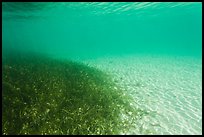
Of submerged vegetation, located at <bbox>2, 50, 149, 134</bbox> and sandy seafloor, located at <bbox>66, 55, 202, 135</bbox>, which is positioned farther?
sandy seafloor, located at <bbox>66, 55, 202, 135</bbox>

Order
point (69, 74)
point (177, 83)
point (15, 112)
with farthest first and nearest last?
1. point (177, 83)
2. point (69, 74)
3. point (15, 112)

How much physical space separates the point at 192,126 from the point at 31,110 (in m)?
6.57

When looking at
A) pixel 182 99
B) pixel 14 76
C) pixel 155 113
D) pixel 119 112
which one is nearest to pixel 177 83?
pixel 182 99

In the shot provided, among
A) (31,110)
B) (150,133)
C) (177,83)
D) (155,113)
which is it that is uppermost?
(31,110)

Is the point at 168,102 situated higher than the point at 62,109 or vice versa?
the point at 62,109

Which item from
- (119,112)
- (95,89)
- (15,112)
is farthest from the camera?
(95,89)

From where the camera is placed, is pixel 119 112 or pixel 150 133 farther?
pixel 119 112

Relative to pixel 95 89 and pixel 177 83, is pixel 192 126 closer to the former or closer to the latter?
pixel 95 89

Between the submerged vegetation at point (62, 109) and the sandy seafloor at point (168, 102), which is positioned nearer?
the submerged vegetation at point (62, 109)

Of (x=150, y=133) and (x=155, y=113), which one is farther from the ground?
(x=150, y=133)

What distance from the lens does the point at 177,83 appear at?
16.7 metres

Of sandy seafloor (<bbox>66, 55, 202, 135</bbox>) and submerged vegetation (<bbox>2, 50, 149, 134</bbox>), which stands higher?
submerged vegetation (<bbox>2, 50, 149, 134</bbox>)

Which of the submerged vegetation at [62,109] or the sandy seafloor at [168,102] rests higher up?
the submerged vegetation at [62,109]

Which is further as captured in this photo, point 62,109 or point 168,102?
point 168,102
